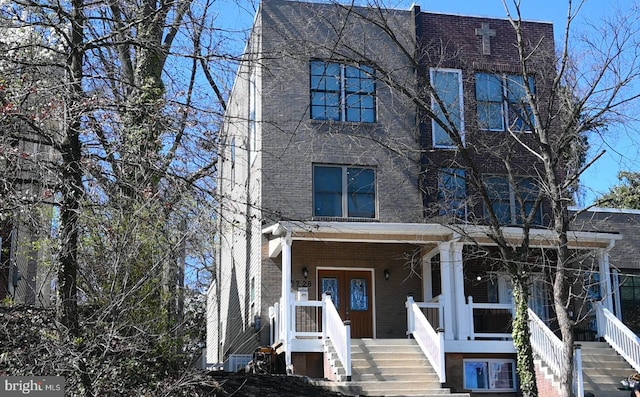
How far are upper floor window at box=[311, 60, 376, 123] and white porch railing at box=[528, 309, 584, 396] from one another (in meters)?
6.20

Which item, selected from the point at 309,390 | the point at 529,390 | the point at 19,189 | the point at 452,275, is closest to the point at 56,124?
the point at 19,189

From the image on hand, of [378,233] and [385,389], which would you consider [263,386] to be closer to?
[385,389]

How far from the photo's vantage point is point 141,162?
9062 mm

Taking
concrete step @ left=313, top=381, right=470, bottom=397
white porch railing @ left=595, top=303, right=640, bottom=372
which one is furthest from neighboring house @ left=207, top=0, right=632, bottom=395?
concrete step @ left=313, top=381, right=470, bottom=397

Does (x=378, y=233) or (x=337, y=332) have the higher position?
(x=378, y=233)

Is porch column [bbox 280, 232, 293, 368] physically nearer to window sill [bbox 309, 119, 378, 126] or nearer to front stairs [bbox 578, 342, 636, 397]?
window sill [bbox 309, 119, 378, 126]

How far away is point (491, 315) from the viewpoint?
19844 millimetres

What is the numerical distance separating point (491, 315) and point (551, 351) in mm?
2915

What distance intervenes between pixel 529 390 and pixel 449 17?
35.5ft

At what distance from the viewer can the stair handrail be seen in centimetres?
1606

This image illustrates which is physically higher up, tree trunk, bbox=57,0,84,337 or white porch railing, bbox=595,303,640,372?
tree trunk, bbox=57,0,84,337

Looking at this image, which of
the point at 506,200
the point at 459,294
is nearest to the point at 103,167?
the point at 459,294

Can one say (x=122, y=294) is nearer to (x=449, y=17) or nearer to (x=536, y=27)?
(x=449, y=17)

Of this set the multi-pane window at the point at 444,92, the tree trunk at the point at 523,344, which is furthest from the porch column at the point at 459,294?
the tree trunk at the point at 523,344
